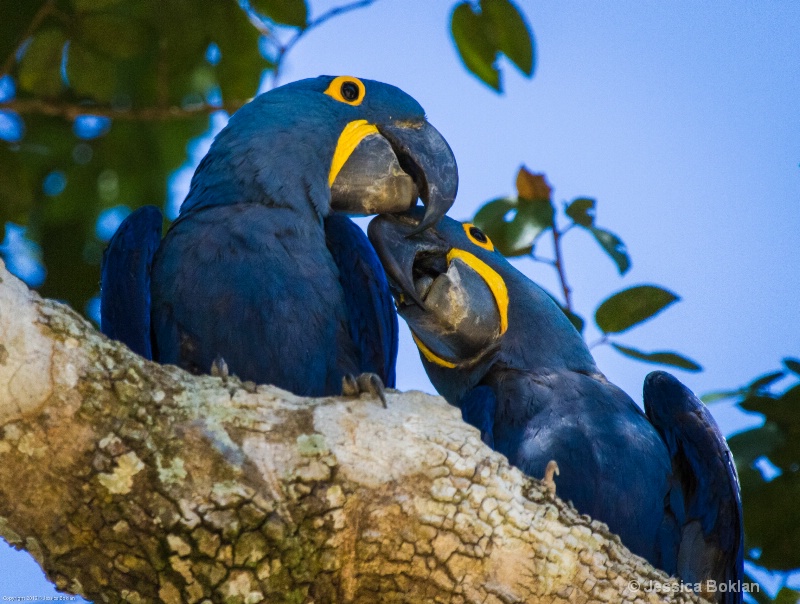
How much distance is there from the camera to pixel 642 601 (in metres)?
2.50

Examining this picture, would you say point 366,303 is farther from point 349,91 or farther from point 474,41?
point 474,41

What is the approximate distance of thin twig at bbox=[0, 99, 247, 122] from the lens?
4410 mm

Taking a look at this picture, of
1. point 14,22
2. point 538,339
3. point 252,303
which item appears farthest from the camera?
point 14,22

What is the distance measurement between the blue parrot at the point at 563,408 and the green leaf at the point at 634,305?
168 millimetres

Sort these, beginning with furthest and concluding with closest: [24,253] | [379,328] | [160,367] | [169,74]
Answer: [24,253] → [169,74] → [379,328] → [160,367]

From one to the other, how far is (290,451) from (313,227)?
139 centimetres

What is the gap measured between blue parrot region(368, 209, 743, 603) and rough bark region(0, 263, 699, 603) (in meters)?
1.13

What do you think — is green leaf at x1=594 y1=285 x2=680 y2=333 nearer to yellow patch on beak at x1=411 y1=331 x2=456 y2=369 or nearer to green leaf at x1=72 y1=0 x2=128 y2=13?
yellow patch on beak at x1=411 y1=331 x2=456 y2=369

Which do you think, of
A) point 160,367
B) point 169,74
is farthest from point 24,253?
point 160,367

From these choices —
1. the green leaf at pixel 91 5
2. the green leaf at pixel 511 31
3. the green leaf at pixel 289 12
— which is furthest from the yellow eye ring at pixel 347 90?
the green leaf at pixel 91 5

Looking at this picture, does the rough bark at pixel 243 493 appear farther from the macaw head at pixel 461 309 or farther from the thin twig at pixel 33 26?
the thin twig at pixel 33 26

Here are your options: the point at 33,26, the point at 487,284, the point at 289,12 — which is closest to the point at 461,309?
the point at 487,284

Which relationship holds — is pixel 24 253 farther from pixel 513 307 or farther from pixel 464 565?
pixel 464 565

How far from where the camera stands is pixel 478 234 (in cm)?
416
